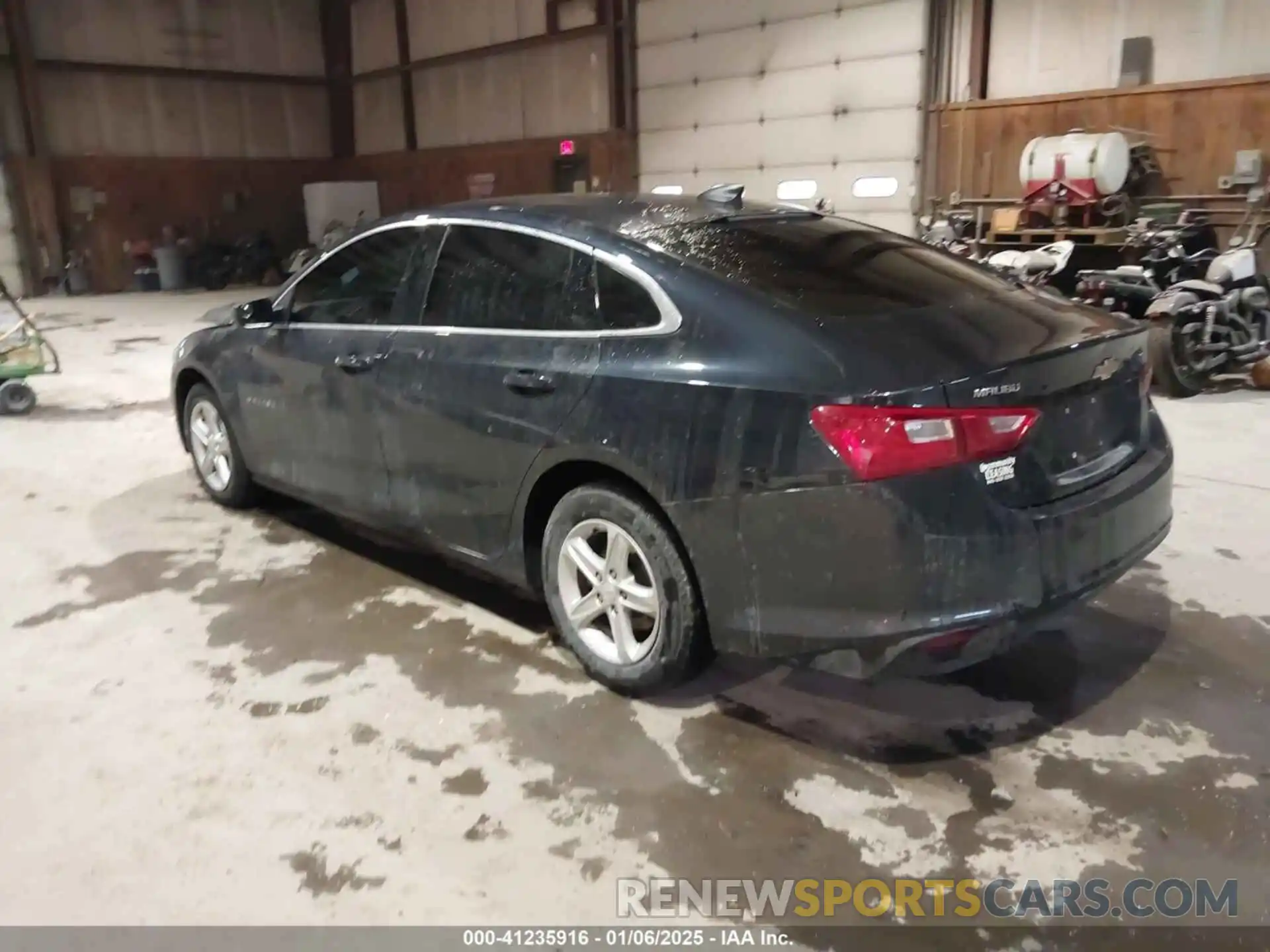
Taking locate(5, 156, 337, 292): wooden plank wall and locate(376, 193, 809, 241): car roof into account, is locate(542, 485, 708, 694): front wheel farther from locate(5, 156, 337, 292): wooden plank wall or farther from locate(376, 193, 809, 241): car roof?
locate(5, 156, 337, 292): wooden plank wall

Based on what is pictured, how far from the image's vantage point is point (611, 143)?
14.6m

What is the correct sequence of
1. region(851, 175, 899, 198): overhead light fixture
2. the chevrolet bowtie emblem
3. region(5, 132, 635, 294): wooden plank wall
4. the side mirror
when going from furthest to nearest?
region(5, 132, 635, 294): wooden plank wall, region(851, 175, 899, 198): overhead light fixture, the side mirror, the chevrolet bowtie emblem

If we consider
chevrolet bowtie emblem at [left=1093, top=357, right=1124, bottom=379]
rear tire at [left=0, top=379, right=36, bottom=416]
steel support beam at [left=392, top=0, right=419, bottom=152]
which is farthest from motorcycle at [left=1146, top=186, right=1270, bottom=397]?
steel support beam at [left=392, top=0, right=419, bottom=152]

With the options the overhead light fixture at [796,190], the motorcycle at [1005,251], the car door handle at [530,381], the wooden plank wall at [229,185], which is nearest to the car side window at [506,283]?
the car door handle at [530,381]

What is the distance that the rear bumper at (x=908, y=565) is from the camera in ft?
7.43

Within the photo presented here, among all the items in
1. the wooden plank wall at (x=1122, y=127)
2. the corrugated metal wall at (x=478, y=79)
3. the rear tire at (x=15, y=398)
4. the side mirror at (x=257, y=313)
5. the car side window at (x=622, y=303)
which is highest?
the corrugated metal wall at (x=478, y=79)

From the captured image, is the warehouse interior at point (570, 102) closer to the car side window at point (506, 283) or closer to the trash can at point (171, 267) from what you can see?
the trash can at point (171, 267)

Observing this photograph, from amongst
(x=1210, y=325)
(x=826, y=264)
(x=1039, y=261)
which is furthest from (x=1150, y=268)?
(x=826, y=264)

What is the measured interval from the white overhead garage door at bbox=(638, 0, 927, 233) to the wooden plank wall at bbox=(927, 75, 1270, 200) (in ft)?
1.80

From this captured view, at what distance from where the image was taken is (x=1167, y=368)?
680 cm

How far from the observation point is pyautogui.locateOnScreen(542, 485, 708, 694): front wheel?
270 cm

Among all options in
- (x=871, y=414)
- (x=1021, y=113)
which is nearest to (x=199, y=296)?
(x=1021, y=113)

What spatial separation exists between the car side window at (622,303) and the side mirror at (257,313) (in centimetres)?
181

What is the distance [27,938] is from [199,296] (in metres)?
15.7
